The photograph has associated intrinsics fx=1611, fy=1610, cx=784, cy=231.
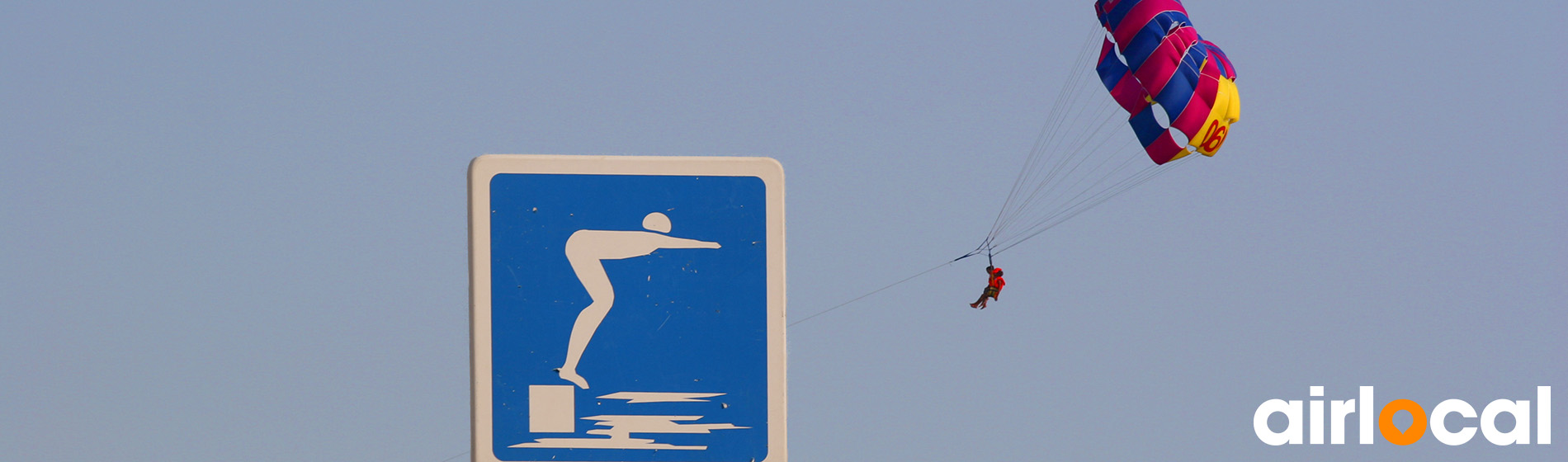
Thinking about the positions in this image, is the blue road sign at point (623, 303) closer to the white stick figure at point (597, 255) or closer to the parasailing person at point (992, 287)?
the white stick figure at point (597, 255)

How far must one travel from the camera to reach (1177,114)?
61.2 ft

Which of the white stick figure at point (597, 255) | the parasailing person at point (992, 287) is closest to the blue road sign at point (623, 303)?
the white stick figure at point (597, 255)

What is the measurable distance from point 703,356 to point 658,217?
10.8 inches

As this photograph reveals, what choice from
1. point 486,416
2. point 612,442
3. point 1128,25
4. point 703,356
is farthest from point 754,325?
point 1128,25

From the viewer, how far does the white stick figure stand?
2.95 meters

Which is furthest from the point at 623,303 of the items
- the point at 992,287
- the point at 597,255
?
the point at 992,287

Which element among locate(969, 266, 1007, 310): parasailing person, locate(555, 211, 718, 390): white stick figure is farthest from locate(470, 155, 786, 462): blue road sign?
locate(969, 266, 1007, 310): parasailing person

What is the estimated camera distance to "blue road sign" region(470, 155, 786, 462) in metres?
→ 2.96

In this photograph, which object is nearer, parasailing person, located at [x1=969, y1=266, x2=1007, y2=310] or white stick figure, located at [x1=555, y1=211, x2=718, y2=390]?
white stick figure, located at [x1=555, y1=211, x2=718, y2=390]

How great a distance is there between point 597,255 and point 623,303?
10 cm

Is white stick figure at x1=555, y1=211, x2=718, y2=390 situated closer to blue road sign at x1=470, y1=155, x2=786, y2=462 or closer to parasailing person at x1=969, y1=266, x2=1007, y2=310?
blue road sign at x1=470, y1=155, x2=786, y2=462

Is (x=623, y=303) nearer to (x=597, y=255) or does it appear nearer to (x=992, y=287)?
(x=597, y=255)

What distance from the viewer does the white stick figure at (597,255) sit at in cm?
295

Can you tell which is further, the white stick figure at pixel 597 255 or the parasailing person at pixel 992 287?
the parasailing person at pixel 992 287
